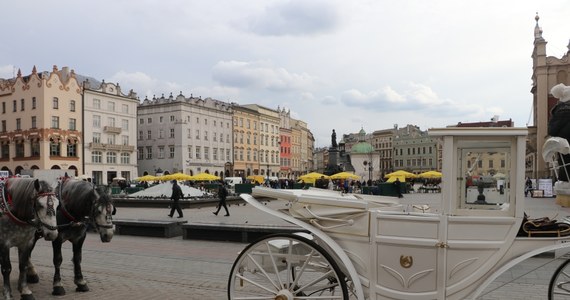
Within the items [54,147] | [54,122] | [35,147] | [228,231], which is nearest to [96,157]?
[54,147]

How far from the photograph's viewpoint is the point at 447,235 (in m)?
4.34

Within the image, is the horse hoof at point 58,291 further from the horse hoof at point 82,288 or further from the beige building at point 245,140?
the beige building at point 245,140

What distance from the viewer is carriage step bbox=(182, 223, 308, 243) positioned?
38.0 ft

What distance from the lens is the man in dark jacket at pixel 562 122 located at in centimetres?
475

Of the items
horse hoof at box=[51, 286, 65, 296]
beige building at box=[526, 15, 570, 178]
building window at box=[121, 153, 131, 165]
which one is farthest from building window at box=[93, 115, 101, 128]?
horse hoof at box=[51, 286, 65, 296]

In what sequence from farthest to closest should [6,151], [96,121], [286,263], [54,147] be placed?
[96,121] < [6,151] < [54,147] < [286,263]

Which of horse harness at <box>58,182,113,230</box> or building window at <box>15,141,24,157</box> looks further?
building window at <box>15,141,24,157</box>

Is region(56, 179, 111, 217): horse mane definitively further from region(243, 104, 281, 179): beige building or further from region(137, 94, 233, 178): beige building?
region(243, 104, 281, 179): beige building

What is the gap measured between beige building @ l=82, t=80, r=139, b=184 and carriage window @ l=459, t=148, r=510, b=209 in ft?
198

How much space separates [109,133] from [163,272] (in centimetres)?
5945

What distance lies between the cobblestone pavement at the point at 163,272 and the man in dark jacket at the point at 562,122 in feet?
3.37

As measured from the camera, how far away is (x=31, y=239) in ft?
20.9

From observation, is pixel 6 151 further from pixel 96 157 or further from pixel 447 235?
pixel 447 235

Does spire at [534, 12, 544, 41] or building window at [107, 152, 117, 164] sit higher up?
spire at [534, 12, 544, 41]
